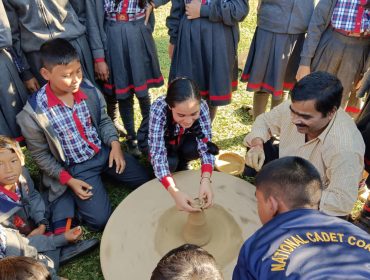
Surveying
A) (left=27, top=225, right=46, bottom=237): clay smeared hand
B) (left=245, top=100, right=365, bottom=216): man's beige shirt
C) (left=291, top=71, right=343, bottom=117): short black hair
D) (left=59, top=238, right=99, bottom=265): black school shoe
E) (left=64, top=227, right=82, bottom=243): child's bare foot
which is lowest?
(left=59, top=238, right=99, bottom=265): black school shoe

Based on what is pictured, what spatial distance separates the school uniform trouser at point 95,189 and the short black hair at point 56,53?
0.86 metres

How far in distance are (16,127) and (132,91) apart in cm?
108

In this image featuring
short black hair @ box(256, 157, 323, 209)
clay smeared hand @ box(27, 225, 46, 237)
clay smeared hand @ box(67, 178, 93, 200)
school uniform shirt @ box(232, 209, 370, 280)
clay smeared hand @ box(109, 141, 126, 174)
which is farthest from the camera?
clay smeared hand @ box(109, 141, 126, 174)

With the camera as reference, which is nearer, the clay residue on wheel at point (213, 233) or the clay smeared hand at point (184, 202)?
the clay smeared hand at point (184, 202)

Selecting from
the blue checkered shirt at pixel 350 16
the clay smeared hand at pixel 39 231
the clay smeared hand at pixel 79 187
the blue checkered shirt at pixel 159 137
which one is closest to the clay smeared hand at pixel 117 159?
the clay smeared hand at pixel 79 187

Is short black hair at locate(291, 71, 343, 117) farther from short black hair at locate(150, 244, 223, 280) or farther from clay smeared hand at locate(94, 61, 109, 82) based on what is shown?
clay smeared hand at locate(94, 61, 109, 82)

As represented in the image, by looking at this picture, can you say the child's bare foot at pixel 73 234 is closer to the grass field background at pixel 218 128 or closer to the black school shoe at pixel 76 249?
the black school shoe at pixel 76 249

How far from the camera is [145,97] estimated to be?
142 inches

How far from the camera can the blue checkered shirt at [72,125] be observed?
286 centimetres

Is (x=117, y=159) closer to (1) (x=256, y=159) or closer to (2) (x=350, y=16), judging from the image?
(1) (x=256, y=159)

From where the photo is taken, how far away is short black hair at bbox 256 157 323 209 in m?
1.73

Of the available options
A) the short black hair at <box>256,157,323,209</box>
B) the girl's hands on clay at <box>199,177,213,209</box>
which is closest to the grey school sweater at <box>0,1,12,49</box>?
the girl's hands on clay at <box>199,177,213,209</box>

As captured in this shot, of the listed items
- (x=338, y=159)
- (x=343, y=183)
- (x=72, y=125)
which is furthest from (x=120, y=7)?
(x=343, y=183)

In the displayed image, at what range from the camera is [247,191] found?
2969mm
